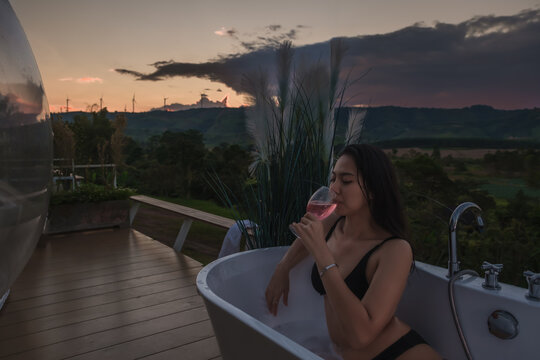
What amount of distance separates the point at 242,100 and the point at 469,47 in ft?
6.02

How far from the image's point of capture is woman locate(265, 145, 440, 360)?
0.98m

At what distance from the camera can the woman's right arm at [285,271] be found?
162 centimetres

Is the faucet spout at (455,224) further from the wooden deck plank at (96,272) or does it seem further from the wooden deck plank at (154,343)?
the wooden deck plank at (96,272)

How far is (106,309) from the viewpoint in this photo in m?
2.38

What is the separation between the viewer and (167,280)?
2910mm

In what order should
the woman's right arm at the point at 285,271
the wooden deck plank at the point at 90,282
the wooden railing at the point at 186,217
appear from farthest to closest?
the wooden railing at the point at 186,217
the wooden deck plank at the point at 90,282
the woman's right arm at the point at 285,271

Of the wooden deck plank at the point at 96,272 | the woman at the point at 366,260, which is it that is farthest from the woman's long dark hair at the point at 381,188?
the wooden deck plank at the point at 96,272

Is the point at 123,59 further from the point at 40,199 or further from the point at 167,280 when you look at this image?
the point at 40,199

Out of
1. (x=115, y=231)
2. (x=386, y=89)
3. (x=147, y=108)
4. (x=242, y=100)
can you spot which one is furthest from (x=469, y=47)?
(x=147, y=108)

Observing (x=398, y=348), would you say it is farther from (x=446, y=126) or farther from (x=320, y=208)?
(x=446, y=126)

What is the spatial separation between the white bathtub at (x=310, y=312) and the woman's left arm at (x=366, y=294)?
0.14 m

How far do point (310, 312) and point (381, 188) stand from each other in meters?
0.88

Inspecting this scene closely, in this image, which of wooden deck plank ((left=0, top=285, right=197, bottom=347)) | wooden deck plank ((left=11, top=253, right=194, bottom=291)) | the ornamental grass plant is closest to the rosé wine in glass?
the ornamental grass plant

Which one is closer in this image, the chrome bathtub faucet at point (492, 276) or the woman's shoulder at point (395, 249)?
the woman's shoulder at point (395, 249)
